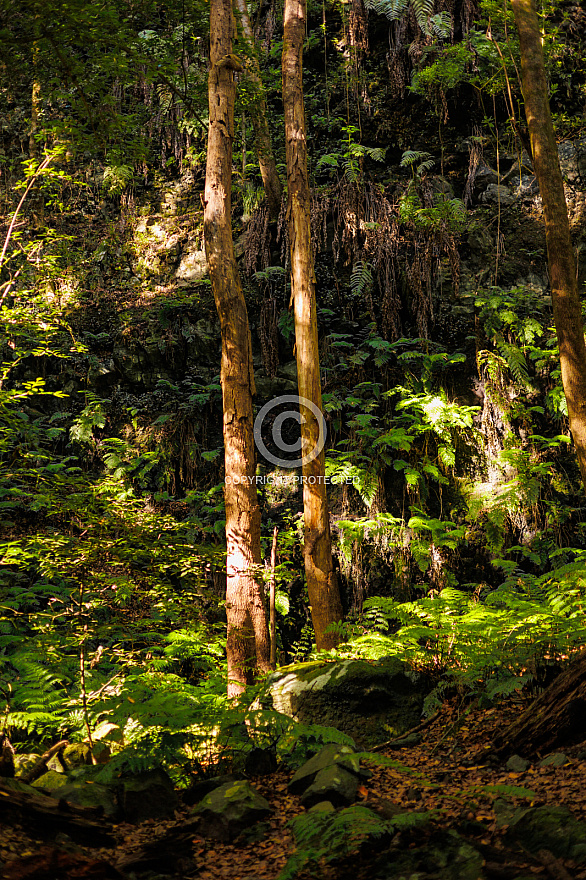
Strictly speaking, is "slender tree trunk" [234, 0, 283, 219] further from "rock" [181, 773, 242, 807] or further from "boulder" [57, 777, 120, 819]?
"boulder" [57, 777, 120, 819]

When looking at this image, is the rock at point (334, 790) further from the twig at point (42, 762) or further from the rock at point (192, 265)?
the rock at point (192, 265)

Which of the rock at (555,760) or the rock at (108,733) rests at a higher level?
the rock at (108,733)

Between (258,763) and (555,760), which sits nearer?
(555,760)

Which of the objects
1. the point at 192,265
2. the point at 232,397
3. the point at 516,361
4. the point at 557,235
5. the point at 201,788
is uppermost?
the point at 192,265

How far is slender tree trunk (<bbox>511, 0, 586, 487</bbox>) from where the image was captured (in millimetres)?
5914

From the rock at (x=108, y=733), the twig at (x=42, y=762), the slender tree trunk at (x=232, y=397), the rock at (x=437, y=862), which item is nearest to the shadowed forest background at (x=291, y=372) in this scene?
the rock at (x=108, y=733)

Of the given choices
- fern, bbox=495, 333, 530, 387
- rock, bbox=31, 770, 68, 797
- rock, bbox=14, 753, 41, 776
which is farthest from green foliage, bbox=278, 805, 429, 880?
fern, bbox=495, 333, 530, 387

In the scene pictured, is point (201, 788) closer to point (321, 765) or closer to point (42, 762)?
point (321, 765)

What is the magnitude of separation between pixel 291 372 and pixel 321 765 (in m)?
8.33

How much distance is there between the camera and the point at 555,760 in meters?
3.27

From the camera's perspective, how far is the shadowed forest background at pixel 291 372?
552 cm

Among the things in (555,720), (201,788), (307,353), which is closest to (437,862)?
(555,720)

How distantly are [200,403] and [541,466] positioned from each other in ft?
21.1

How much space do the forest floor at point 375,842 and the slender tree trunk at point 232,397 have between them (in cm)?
210
